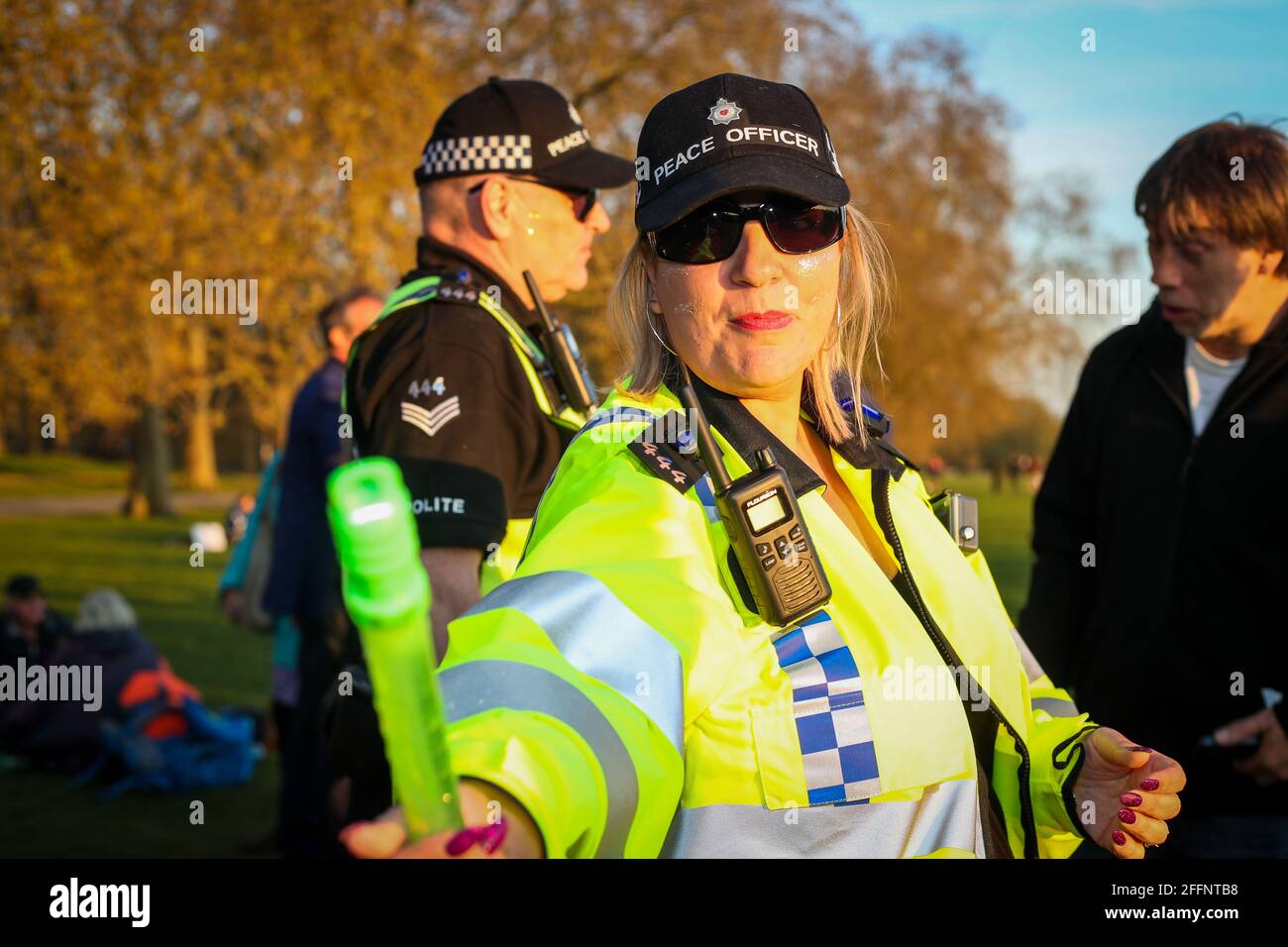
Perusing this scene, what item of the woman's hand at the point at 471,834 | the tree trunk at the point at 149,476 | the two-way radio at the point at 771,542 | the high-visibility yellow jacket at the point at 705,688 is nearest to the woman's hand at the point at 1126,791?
the high-visibility yellow jacket at the point at 705,688

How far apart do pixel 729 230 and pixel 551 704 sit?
2.96 feet

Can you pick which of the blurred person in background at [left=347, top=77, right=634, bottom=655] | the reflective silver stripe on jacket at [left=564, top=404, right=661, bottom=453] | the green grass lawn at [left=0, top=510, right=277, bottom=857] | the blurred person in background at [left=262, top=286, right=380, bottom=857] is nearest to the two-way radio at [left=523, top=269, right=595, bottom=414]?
the blurred person in background at [left=347, top=77, right=634, bottom=655]

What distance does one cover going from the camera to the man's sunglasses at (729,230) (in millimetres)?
1938

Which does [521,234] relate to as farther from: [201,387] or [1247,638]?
[201,387]

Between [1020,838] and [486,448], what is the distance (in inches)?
56.2

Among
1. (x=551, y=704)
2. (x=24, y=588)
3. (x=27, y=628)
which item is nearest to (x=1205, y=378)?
(x=551, y=704)

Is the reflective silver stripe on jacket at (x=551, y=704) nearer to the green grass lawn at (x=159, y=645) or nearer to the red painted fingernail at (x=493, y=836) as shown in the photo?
the red painted fingernail at (x=493, y=836)

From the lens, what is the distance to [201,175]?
13125 millimetres

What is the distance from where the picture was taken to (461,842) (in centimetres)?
113

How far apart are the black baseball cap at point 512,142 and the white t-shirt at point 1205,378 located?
1709mm

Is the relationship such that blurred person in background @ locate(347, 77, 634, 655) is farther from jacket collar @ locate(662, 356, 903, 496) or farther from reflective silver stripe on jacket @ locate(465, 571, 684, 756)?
reflective silver stripe on jacket @ locate(465, 571, 684, 756)

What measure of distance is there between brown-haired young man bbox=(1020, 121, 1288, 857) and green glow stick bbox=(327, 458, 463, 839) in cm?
265

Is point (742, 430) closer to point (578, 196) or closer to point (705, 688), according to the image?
Result: point (705, 688)
